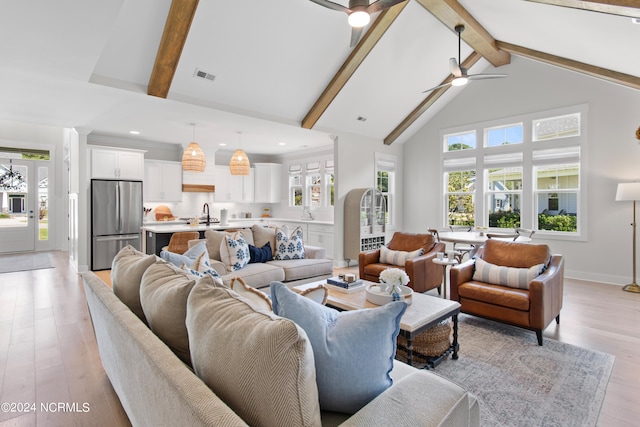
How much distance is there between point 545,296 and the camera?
9.62 feet

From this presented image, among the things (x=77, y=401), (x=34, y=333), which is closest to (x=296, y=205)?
(x=34, y=333)

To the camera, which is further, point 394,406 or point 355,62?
point 355,62

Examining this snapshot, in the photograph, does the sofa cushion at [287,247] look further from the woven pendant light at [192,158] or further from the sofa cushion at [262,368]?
the sofa cushion at [262,368]

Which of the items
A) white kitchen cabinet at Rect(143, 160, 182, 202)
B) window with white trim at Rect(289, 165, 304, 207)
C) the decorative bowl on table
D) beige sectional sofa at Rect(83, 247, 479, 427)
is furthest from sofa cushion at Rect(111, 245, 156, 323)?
window with white trim at Rect(289, 165, 304, 207)

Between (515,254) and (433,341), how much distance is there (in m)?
1.67

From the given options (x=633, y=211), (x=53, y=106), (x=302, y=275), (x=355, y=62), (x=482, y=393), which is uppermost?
(x=355, y=62)

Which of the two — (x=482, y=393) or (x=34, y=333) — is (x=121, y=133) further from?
(x=482, y=393)

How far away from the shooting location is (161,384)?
3.26 feet

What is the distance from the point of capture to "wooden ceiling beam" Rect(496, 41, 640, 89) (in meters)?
4.33

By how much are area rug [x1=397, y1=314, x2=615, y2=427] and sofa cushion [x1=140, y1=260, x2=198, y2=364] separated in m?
1.79

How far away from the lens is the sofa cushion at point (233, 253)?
3.80 m

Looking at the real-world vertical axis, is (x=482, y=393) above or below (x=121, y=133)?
below

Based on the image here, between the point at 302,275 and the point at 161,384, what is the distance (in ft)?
10.4

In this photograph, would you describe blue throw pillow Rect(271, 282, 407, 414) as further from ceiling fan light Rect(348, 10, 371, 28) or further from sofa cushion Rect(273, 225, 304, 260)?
sofa cushion Rect(273, 225, 304, 260)
